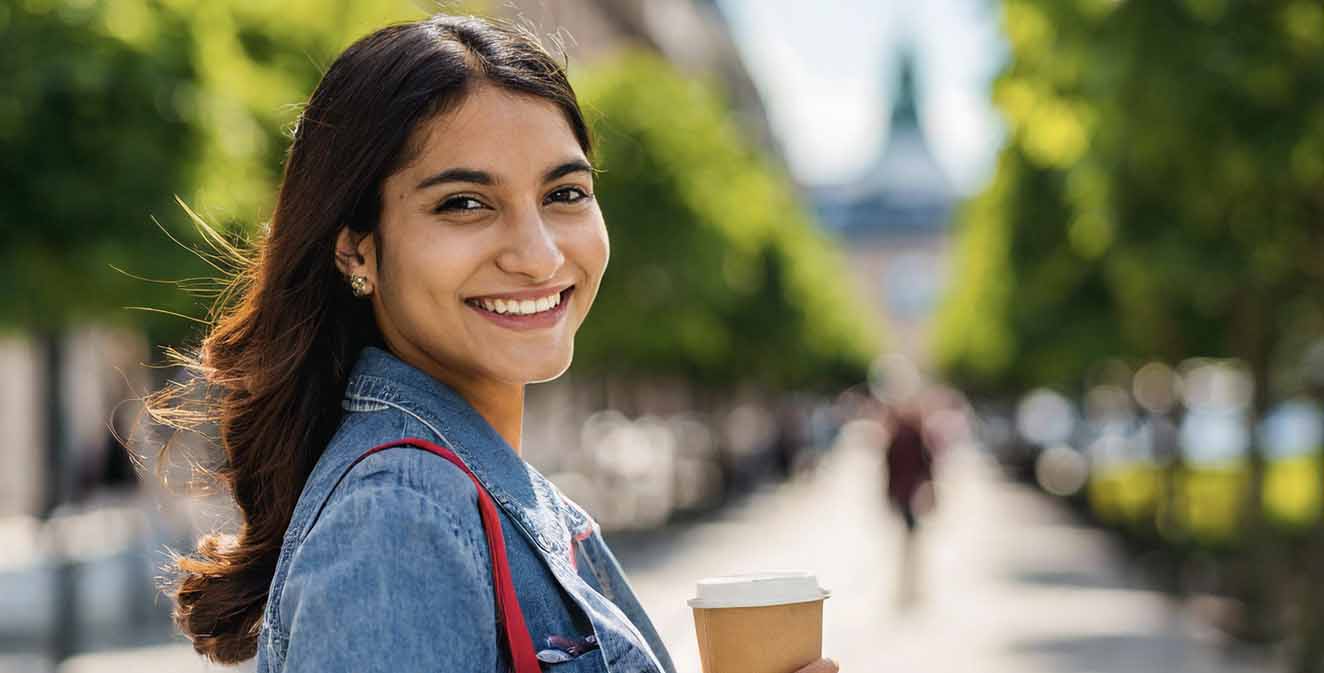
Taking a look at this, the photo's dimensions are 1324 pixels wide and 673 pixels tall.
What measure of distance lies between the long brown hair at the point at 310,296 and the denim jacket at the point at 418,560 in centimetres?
9

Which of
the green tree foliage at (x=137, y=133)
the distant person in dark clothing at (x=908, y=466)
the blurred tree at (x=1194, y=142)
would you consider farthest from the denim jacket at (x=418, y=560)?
the distant person in dark clothing at (x=908, y=466)

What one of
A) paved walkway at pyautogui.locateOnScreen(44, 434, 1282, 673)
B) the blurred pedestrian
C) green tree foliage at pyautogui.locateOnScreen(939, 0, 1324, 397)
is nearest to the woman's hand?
paved walkway at pyautogui.locateOnScreen(44, 434, 1282, 673)

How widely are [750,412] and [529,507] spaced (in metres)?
55.8

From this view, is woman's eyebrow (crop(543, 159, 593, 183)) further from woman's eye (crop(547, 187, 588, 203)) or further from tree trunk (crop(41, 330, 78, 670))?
tree trunk (crop(41, 330, 78, 670))

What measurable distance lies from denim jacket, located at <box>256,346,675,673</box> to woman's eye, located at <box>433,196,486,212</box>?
17cm

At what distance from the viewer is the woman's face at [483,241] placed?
6.07 feet

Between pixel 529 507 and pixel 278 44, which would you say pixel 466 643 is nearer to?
pixel 529 507

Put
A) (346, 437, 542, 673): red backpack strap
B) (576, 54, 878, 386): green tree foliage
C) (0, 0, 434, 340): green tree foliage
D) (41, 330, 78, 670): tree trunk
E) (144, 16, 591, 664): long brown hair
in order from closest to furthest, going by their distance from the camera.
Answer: (346, 437, 542, 673): red backpack strap < (144, 16, 591, 664): long brown hair < (0, 0, 434, 340): green tree foliage < (41, 330, 78, 670): tree trunk < (576, 54, 878, 386): green tree foliage

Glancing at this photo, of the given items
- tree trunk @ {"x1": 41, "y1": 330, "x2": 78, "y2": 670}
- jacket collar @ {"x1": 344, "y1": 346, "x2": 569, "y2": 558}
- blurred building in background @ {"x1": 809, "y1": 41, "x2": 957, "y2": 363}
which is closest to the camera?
jacket collar @ {"x1": 344, "y1": 346, "x2": 569, "y2": 558}

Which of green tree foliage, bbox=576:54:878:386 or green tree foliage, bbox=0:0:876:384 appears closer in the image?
green tree foliage, bbox=0:0:876:384

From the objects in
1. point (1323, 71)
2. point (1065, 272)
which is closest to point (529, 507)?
point (1323, 71)

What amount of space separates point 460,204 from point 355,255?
0.51 ft

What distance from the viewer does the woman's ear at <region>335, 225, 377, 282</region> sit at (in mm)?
1921

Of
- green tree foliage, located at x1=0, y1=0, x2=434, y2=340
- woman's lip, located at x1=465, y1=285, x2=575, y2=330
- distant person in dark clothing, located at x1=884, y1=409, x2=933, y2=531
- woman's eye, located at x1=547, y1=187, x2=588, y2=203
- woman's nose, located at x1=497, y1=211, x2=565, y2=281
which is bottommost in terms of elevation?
woman's lip, located at x1=465, y1=285, x2=575, y2=330
